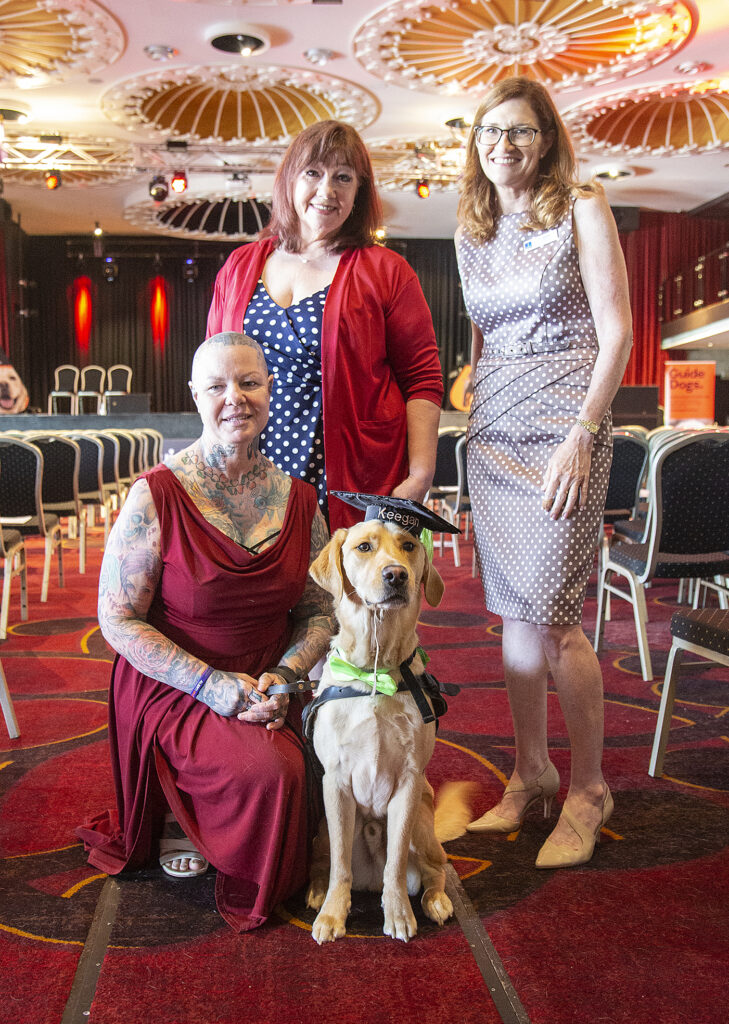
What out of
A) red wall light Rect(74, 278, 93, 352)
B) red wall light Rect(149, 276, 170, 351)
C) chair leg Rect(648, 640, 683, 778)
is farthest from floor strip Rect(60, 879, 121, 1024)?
red wall light Rect(74, 278, 93, 352)

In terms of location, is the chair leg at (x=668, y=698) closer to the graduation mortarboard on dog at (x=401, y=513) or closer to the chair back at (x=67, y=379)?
the graduation mortarboard on dog at (x=401, y=513)

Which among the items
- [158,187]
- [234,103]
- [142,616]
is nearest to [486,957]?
[142,616]

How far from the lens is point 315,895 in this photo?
1.66 meters

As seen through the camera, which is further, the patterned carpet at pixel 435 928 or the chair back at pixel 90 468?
the chair back at pixel 90 468

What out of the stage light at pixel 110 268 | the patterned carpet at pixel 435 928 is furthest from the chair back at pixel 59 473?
the stage light at pixel 110 268

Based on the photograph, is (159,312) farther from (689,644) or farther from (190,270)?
(689,644)

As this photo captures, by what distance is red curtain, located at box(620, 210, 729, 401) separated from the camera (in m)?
13.9

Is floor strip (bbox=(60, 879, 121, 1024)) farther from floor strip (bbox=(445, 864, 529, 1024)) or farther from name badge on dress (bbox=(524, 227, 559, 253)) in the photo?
name badge on dress (bbox=(524, 227, 559, 253))

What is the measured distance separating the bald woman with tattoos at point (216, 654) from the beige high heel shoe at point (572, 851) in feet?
1.68

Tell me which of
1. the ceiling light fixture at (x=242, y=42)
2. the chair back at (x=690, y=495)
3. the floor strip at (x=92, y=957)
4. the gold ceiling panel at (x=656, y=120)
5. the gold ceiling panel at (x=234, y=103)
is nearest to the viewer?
the floor strip at (x=92, y=957)

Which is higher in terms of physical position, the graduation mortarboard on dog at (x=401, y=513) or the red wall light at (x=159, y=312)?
the red wall light at (x=159, y=312)

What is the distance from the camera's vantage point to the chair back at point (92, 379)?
14656mm

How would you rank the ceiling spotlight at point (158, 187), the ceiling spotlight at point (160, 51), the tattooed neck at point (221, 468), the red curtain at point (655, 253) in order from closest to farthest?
the tattooed neck at point (221, 468)
the ceiling spotlight at point (160, 51)
the ceiling spotlight at point (158, 187)
the red curtain at point (655, 253)

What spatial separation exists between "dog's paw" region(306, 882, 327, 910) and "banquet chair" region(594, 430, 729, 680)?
72.8 inches
